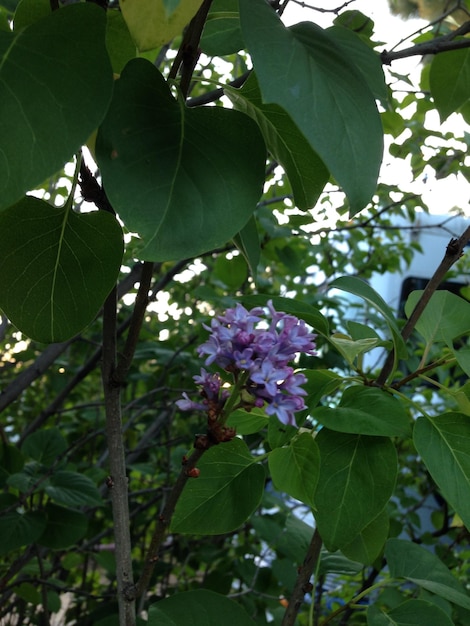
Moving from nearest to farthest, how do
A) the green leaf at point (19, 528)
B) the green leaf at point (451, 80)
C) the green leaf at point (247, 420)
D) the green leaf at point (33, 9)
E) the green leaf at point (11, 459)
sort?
the green leaf at point (33, 9) < the green leaf at point (247, 420) < the green leaf at point (451, 80) < the green leaf at point (19, 528) < the green leaf at point (11, 459)

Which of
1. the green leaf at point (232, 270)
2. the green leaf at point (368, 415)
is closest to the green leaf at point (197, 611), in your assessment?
the green leaf at point (368, 415)

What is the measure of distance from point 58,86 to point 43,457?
0.66m

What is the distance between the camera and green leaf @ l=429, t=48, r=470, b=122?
1.96 ft

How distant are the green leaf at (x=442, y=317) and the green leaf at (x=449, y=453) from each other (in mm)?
87

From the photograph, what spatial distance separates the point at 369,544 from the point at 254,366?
0.80 ft

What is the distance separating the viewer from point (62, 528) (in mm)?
790

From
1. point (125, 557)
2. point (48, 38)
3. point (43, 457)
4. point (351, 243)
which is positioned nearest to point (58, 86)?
point (48, 38)

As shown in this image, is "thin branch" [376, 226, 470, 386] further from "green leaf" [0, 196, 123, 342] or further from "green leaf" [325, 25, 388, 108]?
"green leaf" [0, 196, 123, 342]

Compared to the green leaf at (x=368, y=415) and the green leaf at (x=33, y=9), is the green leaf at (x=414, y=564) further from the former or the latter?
the green leaf at (x=33, y=9)

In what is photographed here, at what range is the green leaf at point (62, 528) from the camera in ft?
2.56

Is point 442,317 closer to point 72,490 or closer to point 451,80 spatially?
point 451,80

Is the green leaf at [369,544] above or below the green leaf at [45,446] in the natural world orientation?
below

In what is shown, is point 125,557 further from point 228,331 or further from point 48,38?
point 48,38

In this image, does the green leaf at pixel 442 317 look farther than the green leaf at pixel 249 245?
Yes
